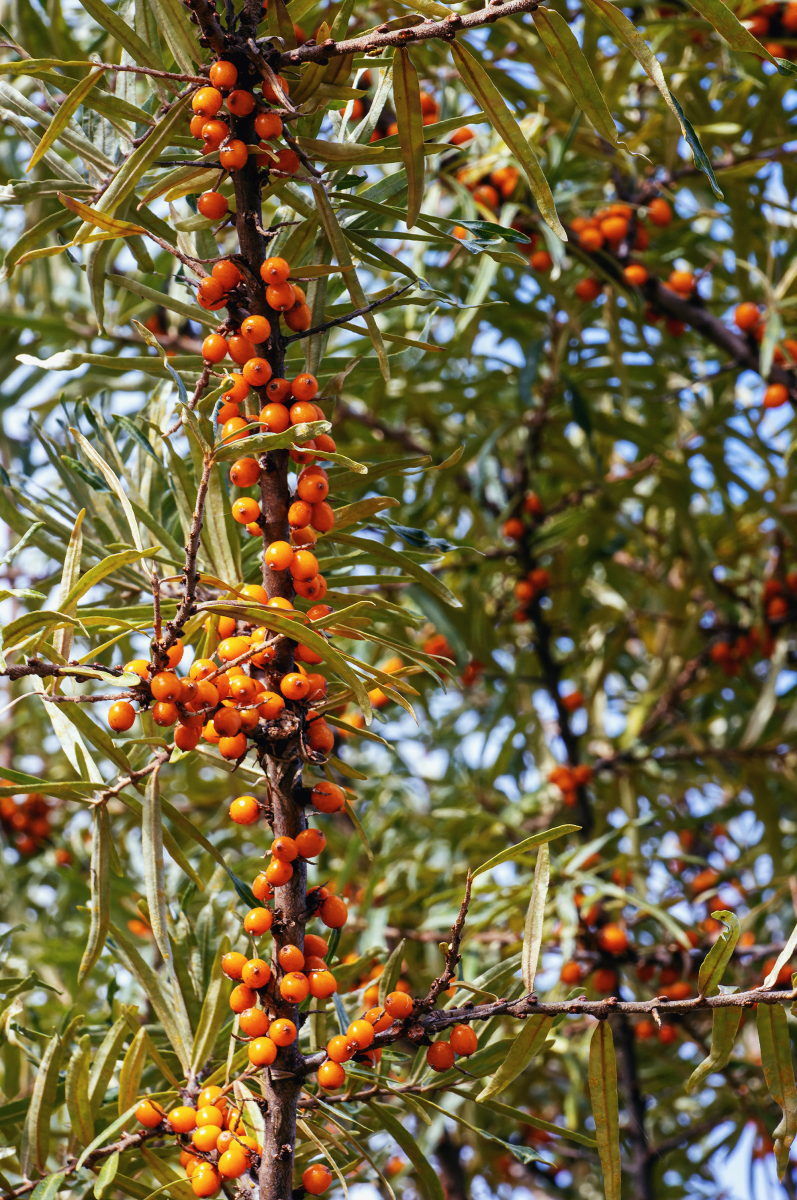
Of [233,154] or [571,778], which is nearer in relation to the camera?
[233,154]

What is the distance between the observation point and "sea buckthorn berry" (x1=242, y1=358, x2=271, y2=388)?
2.58 ft

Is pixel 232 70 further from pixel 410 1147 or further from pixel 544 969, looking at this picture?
pixel 544 969

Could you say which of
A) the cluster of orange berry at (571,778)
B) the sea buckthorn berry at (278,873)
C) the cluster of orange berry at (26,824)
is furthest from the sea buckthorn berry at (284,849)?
the cluster of orange berry at (26,824)

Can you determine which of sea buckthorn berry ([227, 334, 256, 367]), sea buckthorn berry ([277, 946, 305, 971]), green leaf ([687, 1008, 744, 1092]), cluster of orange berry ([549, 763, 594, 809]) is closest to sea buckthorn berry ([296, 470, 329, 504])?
sea buckthorn berry ([227, 334, 256, 367])

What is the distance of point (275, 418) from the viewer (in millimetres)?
777

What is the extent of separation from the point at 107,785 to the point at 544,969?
122 centimetres

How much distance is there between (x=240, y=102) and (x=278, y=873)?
58 centimetres

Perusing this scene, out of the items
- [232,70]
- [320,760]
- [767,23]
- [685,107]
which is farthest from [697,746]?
[232,70]

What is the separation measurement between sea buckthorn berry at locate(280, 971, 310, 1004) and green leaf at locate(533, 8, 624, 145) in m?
0.64

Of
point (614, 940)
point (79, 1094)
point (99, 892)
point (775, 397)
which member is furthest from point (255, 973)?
point (775, 397)

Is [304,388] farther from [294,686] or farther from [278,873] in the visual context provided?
[278,873]

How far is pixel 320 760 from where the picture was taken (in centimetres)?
81

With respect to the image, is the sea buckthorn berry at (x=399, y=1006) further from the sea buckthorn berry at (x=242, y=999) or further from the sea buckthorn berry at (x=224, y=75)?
the sea buckthorn berry at (x=224, y=75)

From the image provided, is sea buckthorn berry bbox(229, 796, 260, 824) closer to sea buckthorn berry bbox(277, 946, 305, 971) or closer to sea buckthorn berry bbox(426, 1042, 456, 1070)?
sea buckthorn berry bbox(277, 946, 305, 971)
